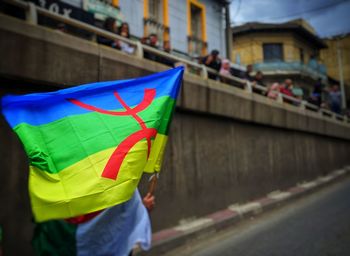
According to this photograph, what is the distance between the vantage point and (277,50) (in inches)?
1259

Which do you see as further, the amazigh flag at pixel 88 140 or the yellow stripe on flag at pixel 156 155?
the yellow stripe on flag at pixel 156 155

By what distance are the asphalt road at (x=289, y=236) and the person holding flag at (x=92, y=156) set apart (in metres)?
2.98

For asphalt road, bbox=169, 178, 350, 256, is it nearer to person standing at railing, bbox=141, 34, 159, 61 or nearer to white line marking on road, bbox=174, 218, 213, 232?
white line marking on road, bbox=174, 218, 213, 232

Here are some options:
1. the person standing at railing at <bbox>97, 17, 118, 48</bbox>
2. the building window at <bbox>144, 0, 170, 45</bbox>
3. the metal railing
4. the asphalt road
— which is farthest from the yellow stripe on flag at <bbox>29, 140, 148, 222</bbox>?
the building window at <bbox>144, 0, 170, 45</bbox>

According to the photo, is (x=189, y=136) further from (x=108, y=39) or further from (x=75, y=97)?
(x=75, y=97)

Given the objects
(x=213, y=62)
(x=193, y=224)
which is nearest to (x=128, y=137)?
(x=193, y=224)

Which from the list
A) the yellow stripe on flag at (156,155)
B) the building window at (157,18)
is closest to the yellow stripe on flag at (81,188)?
the yellow stripe on flag at (156,155)

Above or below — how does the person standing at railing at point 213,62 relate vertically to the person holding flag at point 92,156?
above

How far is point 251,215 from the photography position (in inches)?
315

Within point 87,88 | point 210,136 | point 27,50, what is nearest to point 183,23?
point 210,136

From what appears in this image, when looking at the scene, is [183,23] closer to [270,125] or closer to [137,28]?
[137,28]

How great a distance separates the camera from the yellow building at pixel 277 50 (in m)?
30.6

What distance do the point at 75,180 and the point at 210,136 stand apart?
18.8 feet

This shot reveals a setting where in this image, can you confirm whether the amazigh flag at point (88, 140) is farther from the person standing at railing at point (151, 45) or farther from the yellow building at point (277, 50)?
the yellow building at point (277, 50)
